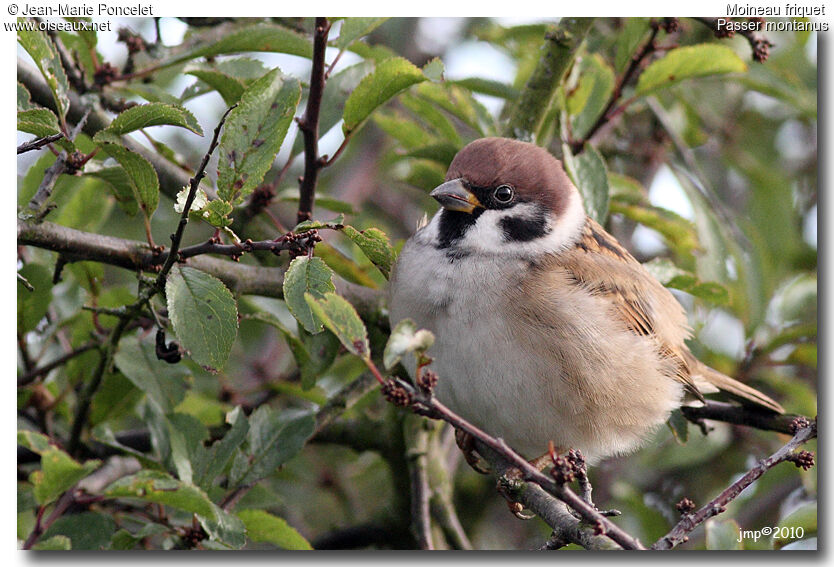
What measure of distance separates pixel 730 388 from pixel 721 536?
33.9 inches

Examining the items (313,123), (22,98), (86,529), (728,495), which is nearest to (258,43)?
(313,123)

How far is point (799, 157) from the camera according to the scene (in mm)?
4137

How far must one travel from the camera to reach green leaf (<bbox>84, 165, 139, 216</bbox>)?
2562 mm

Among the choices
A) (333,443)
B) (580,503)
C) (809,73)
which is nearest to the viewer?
(580,503)

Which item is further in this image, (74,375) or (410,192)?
(410,192)

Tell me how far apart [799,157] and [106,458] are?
329 cm

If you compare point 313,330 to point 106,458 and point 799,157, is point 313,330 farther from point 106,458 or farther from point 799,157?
point 799,157

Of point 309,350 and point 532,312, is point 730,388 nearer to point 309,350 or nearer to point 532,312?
point 532,312

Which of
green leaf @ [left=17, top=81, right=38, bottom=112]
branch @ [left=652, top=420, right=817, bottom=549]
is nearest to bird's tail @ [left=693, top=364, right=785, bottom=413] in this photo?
branch @ [left=652, top=420, right=817, bottom=549]

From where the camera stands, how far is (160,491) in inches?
86.4

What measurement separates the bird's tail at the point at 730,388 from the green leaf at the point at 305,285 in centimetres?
171

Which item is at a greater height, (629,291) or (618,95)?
(618,95)

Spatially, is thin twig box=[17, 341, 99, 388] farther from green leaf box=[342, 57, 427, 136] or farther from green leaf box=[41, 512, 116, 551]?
green leaf box=[342, 57, 427, 136]

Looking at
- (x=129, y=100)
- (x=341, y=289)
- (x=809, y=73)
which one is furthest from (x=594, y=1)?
(x=129, y=100)
